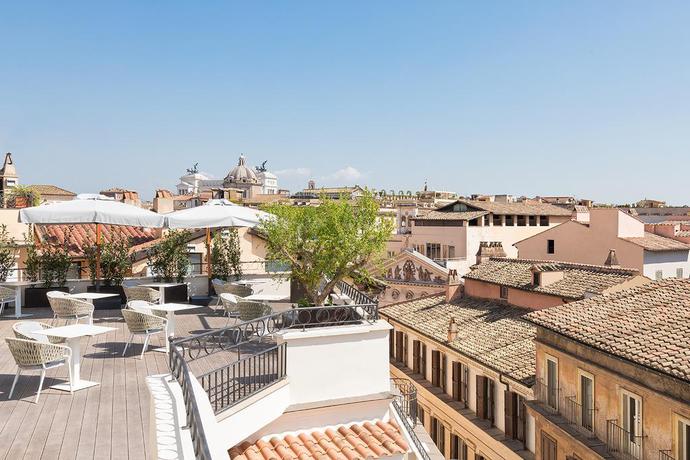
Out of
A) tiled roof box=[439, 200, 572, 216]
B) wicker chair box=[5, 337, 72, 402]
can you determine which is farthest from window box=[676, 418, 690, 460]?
tiled roof box=[439, 200, 572, 216]

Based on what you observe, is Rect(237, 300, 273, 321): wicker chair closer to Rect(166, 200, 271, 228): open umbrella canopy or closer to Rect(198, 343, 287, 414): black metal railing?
Rect(198, 343, 287, 414): black metal railing

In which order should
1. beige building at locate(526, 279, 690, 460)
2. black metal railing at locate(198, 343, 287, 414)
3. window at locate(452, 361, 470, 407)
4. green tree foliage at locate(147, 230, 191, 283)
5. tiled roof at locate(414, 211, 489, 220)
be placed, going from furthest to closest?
tiled roof at locate(414, 211, 489, 220) → window at locate(452, 361, 470, 407) → green tree foliage at locate(147, 230, 191, 283) → beige building at locate(526, 279, 690, 460) → black metal railing at locate(198, 343, 287, 414)

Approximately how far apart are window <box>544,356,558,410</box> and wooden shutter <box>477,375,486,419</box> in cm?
319

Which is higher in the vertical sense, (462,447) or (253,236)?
(253,236)

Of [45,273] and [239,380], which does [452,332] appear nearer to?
[45,273]

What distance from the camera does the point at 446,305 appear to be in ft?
97.3

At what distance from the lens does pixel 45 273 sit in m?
15.3

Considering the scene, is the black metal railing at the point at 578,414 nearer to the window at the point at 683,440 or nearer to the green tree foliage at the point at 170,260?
the window at the point at 683,440

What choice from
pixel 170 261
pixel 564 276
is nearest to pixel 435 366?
pixel 564 276

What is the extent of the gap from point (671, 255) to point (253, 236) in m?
27.2

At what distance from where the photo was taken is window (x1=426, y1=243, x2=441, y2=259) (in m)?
53.8

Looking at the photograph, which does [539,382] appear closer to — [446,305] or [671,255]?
[446,305]

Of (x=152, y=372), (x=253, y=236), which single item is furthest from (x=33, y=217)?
(x=253, y=236)

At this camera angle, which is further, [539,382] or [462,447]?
[462,447]
